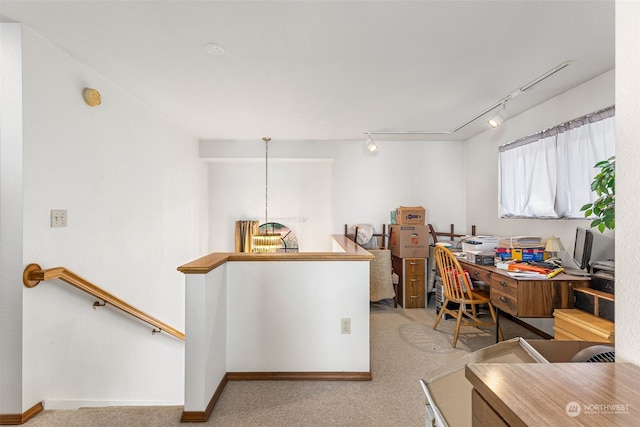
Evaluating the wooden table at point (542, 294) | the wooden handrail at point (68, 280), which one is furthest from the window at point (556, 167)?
the wooden handrail at point (68, 280)

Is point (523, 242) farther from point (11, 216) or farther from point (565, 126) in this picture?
point (11, 216)

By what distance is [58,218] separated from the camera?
76.7 inches

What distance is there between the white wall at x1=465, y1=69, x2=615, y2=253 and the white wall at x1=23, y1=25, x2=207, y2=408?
409 centimetres

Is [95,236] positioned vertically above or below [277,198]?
below

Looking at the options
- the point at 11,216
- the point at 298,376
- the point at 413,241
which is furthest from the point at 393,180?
the point at 11,216

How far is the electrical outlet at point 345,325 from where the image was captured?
218 cm

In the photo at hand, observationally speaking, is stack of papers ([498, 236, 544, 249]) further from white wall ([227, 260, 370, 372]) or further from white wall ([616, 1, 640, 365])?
white wall ([616, 1, 640, 365])

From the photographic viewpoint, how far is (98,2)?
1534 mm

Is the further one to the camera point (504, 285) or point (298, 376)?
point (504, 285)

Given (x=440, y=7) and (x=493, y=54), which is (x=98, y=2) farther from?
(x=493, y=54)

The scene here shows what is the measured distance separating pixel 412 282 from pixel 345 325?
2.07 m

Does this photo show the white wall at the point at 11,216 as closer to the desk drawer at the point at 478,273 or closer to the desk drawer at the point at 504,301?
the desk drawer at the point at 504,301

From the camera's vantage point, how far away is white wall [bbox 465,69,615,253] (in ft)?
7.97

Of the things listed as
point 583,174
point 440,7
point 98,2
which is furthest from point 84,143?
point 583,174
